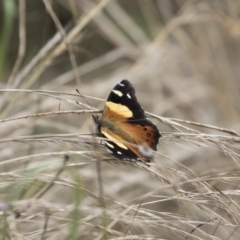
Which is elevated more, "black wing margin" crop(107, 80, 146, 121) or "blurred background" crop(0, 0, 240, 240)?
"black wing margin" crop(107, 80, 146, 121)

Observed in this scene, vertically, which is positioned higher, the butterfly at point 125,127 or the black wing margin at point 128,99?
the black wing margin at point 128,99

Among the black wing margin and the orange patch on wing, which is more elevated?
the black wing margin

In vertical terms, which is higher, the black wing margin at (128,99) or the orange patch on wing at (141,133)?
the black wing margin at (128,99)

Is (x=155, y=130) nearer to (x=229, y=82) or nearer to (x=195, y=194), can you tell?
(x=195, y=194)

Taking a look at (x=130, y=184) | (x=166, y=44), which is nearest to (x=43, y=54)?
(x=130, y=184)
